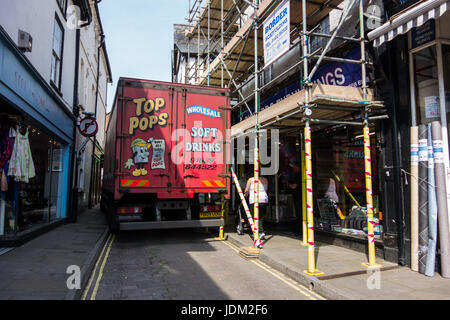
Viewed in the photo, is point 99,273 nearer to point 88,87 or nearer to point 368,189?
point 368,189

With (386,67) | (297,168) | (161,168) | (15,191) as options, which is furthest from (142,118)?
(386,67)

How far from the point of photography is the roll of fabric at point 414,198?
17.5 ft

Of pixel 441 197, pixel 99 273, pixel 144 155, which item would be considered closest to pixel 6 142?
pixel 144 155

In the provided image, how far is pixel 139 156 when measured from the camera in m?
7.54

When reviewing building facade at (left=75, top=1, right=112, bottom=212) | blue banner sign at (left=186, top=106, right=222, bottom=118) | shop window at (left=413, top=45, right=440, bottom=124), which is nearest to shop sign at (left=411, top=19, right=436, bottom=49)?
shop window at (left=413, top=45, right=440, bottom=124)

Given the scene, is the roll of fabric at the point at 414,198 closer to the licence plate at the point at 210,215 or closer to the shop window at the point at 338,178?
the shop window at the point at 338,178

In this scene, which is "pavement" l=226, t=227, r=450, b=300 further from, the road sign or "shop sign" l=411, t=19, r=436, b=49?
the road sign

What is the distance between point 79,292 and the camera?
4.21m

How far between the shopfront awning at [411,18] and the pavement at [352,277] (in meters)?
3.88

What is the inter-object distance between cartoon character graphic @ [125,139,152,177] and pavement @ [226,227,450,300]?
3397mm

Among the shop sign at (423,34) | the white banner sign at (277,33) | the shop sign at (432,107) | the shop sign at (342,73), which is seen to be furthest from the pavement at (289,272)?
the white banner sign at (277,33)

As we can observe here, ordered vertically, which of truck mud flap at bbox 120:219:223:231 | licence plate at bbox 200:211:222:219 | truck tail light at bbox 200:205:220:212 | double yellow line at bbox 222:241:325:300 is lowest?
double yellow line at bbox 222:241:325:300

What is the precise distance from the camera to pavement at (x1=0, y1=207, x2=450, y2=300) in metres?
4.15
